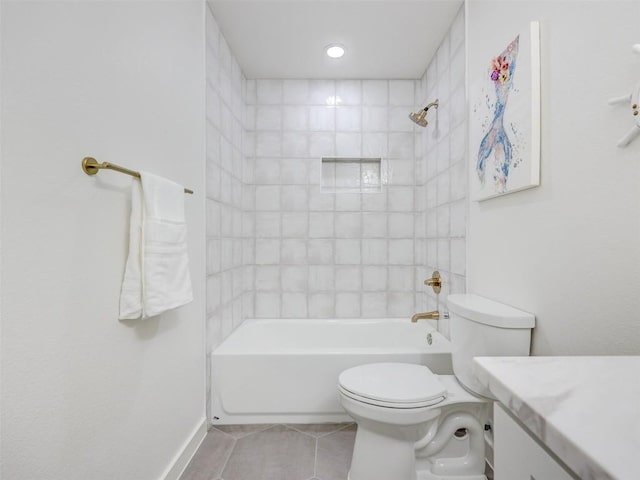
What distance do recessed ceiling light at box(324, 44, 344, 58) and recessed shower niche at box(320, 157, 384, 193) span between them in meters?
0.73

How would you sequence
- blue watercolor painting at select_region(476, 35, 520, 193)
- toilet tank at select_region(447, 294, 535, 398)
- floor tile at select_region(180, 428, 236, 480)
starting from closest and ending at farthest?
toilet tank at select_region(447, 294, 535, 398) < blue watercolor painting at select_region(476, 35, 520, 193) < floor tile at select_region(180, 428, 236, 480)

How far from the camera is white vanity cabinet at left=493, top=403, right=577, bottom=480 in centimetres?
46

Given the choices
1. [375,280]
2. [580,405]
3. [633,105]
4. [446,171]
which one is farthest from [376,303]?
[580,405]

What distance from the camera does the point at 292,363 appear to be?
5.86ft

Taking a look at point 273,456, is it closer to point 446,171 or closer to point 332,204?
point 332,204

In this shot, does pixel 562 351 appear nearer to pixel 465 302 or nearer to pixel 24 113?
pixel 465 302

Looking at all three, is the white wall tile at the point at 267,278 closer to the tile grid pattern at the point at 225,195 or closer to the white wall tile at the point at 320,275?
the tile grid pattern at the point at 225,195

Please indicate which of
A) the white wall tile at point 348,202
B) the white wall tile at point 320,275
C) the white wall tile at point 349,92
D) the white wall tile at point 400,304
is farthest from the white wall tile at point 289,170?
the white wall tile at point 400,304

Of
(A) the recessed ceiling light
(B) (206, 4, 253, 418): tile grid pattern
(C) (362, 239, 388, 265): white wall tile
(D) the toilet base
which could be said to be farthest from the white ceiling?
(D) the toilet base

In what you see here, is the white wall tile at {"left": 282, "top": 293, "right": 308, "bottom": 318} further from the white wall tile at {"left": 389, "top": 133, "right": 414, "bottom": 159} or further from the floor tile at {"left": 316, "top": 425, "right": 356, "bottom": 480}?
the white wall tile at {"left": 389, "top": 133, "right": 414, "bottom": 159}

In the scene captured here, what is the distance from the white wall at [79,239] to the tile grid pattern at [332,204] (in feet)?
3.89

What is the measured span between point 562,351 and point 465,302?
1.32 feet

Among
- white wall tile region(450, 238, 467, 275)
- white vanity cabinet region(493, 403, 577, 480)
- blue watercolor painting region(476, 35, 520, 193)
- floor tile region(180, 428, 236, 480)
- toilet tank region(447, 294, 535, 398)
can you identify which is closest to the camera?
white vanity cabinet region(493, 403, 577, 480)

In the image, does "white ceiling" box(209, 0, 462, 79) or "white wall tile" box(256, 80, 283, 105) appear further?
"white wall tile" box(256, 80, 283, 105)
